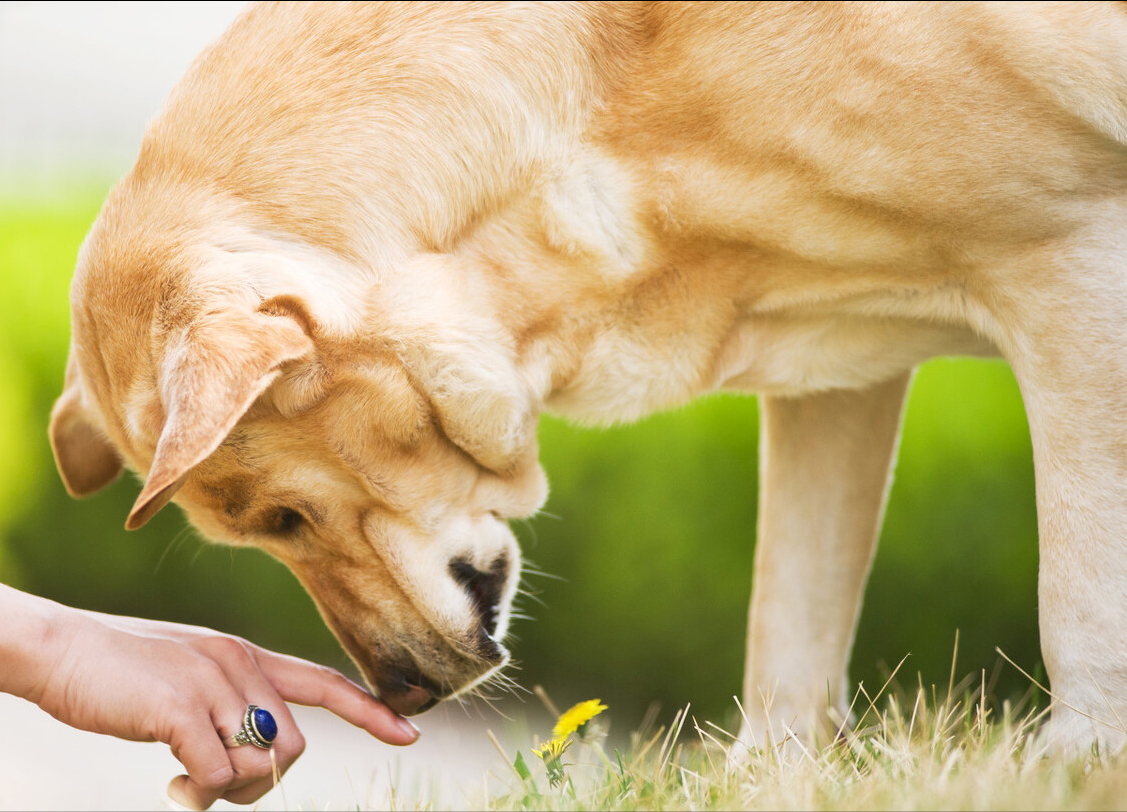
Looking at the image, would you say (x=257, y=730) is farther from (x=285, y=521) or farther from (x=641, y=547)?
(x=641, y=547)

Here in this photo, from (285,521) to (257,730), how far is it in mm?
500

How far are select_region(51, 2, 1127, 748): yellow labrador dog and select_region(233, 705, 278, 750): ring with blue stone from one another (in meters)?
0.43

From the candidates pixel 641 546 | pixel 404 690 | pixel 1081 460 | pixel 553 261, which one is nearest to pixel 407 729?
pixel 404 690

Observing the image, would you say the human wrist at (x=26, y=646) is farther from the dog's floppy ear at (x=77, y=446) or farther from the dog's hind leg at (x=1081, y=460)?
the dog's hind leg at (x=1081, y=460)

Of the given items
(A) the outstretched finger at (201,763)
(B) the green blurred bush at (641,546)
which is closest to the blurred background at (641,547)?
(B) the green blurred bush at (641,546)

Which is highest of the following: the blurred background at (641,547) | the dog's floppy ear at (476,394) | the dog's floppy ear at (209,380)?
Answer: the dog's floppy ear at (209,380)

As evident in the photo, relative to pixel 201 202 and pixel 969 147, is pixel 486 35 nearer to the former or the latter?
pixel 201 202

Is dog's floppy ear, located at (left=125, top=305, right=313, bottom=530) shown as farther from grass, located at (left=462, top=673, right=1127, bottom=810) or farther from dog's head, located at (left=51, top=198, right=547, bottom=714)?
grass, located at (left=462, top=673, right=1127, bottom=810)

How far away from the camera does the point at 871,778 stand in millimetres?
1873

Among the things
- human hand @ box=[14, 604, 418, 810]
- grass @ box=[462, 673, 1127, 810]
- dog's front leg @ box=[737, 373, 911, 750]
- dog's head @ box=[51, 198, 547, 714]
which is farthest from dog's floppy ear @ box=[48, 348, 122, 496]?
dog's front leg @ box=[737, 373, 911, 750]

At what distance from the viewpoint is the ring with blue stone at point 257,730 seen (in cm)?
211

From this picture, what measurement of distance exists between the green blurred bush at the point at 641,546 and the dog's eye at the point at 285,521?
168 cm

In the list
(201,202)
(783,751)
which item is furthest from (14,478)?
(783,751)

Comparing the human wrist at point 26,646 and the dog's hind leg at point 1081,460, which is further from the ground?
the dog's hind leg at point 1081,460
